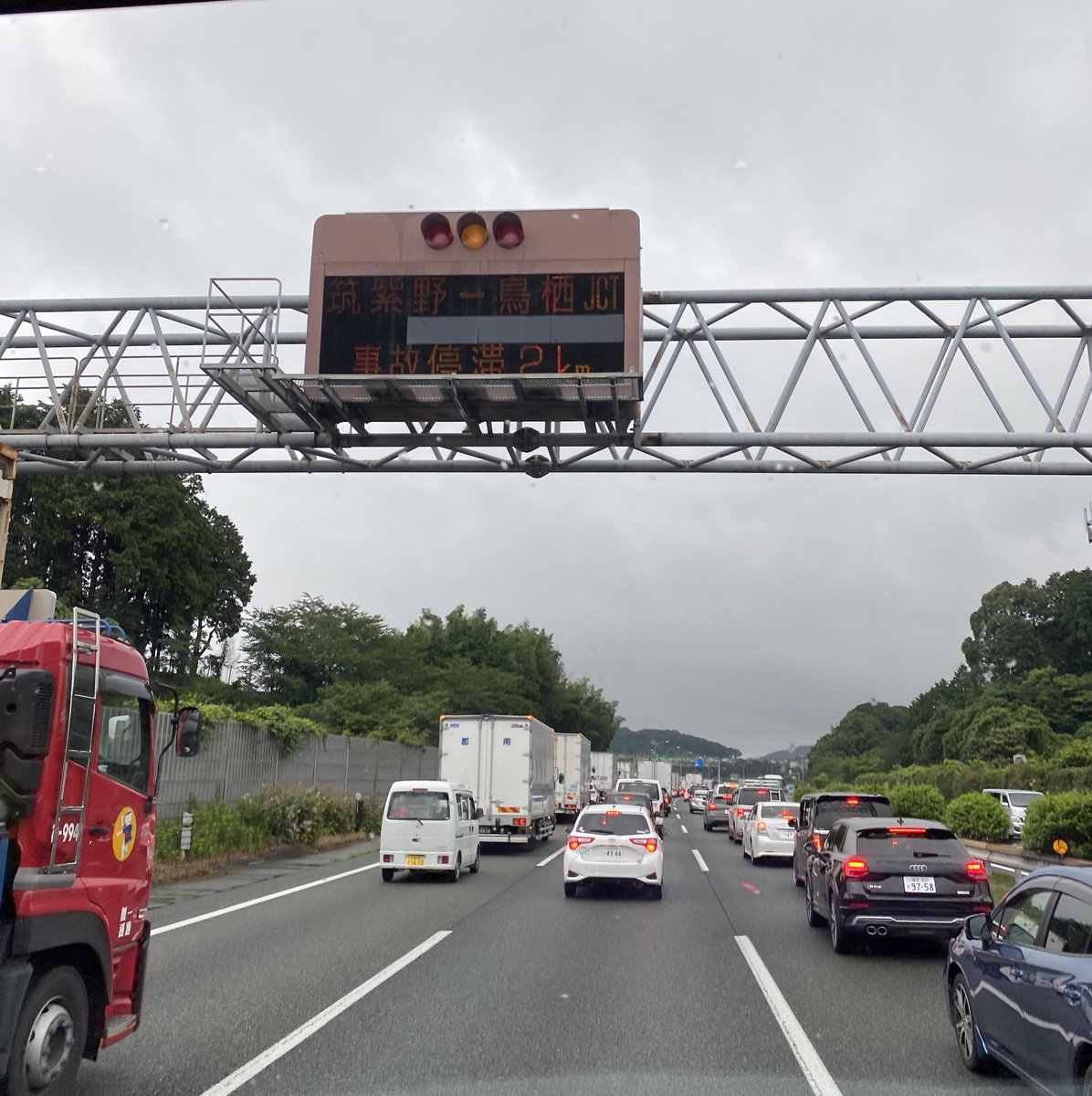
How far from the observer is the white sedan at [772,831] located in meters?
23.6

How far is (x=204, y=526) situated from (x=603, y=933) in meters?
42.9

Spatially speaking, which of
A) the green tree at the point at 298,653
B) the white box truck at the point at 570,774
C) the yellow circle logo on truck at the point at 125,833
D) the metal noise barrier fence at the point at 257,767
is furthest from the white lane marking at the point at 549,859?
the green tree at the point at 298,653

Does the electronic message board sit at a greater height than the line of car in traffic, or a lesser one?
greater

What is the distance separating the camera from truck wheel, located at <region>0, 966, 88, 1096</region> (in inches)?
210

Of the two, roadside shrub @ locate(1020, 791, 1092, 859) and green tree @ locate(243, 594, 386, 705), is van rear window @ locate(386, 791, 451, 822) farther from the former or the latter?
green tree @ locate(243, 594, 386, 705)

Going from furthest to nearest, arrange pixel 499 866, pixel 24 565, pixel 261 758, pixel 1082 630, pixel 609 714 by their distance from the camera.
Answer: pixel 609 714 → pixel 1082 630 → pixel 24 565 → pixel 261 758 → pixel 499 866

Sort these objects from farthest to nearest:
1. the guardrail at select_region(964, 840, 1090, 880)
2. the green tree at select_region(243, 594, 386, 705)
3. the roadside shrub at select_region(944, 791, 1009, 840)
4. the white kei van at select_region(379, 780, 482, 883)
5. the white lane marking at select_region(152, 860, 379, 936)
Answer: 1. the green tree at select_region(243, 594, 386, 705)
2. the roadside shrub at select_region(944, 791, 1009, 840)
3. the guardrail at select_region(964, 840, 1090, 880)
4. the white kei van at select_region(379, 780, 482, 883)
5. the white lane marking at select_region(152, 860, 379, 936)

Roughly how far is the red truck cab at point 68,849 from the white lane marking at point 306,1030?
682 millimetres

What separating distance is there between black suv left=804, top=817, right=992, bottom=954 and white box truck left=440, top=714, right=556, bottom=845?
16.1 metres

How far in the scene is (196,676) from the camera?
175 feet

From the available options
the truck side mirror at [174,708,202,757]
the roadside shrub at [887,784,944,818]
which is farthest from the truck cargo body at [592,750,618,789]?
the truck side mirror at [174,708,202,757]

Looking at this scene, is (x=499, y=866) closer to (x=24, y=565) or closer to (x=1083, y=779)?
(x=1083, y=779)

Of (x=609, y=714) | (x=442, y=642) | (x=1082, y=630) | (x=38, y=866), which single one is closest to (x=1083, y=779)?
(x=38, y=866)

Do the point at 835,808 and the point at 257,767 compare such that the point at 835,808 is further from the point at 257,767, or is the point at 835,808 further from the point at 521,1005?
the point at 257,767
